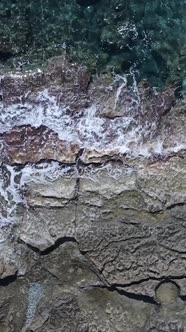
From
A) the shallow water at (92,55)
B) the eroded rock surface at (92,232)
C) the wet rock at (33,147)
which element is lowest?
the eroded rock surface at (92,232)

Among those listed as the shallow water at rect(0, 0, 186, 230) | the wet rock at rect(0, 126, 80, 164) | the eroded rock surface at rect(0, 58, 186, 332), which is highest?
the shallow water at rect(0, 0, 186, 230)

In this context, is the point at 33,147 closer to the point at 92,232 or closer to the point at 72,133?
the point at 72,133

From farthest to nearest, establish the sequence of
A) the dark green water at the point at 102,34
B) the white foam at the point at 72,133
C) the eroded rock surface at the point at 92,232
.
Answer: the dark green water at the point at 102,34 < the white foam at the point at 72,133 < the eroded rock surface at the point at 92,232

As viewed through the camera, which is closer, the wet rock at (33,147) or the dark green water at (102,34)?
the wet rock at (33,147)

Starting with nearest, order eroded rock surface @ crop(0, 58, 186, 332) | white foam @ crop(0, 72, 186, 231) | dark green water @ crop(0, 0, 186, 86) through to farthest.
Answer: eroded rock surface @ crop(0, 58, 186, 332)
white foam @ crop(0, 72, 186, 231)
dark green water @ crop(0, 0, 186, 86)

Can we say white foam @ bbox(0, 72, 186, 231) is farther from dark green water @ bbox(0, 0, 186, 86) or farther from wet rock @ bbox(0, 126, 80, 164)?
dark green water @ bbox(0, 0, 186, 86)

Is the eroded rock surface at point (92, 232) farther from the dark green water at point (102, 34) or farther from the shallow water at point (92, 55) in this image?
the dark green water at point (102, 34)

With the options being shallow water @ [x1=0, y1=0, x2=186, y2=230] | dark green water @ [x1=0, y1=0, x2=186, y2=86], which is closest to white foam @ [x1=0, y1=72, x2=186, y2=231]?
shallow water @ [x1=0, y1=0, x2=186, y2=230]

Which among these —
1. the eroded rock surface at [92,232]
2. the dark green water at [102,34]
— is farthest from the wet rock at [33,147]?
the dark green water at [102,34]

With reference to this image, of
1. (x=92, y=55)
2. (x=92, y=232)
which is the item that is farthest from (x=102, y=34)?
(x=92, y=232)
